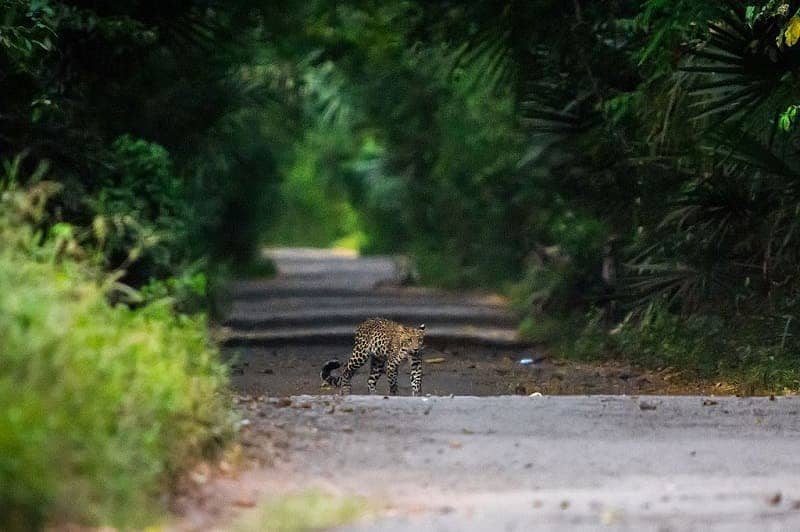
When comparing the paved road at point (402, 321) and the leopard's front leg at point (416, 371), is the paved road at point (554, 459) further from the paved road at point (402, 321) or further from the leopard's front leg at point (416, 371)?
the leopard's front leg at point (416, 371)

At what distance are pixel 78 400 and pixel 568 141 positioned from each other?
1341 cm

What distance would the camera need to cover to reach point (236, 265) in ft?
131

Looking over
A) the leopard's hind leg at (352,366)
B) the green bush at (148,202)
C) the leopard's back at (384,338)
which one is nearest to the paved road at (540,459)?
the leopard's back at (384,338)

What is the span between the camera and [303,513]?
7.64 m

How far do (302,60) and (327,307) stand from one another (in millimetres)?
10960

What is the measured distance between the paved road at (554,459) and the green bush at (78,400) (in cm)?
98

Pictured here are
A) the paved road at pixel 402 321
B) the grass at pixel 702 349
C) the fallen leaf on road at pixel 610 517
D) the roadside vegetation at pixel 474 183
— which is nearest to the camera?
the roadside vegetation at pixel 474 183

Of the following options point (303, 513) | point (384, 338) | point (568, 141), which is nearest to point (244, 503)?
point (303, 513)

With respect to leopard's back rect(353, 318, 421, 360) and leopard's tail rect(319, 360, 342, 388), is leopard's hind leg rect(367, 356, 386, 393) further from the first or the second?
leopard's tail rect(319, 360, 342, 388)

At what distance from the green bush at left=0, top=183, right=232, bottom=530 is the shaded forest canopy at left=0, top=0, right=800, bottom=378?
0.44 metres

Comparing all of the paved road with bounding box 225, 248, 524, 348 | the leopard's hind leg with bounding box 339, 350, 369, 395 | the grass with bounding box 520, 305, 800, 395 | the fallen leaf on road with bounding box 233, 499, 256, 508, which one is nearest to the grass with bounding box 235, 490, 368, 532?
the fallen leaf on road with bounding box 233, 499, 256, 508

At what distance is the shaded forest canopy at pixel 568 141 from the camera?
14.3 metres

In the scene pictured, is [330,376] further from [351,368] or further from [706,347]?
[706,347]

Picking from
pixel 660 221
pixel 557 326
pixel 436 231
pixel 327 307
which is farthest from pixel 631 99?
pixel 436 231
